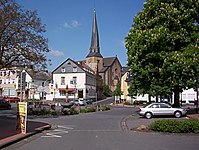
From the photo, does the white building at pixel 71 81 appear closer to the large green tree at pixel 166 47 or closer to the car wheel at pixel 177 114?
the large green tree at pixel 166 47

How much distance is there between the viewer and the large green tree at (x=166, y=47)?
103 ft

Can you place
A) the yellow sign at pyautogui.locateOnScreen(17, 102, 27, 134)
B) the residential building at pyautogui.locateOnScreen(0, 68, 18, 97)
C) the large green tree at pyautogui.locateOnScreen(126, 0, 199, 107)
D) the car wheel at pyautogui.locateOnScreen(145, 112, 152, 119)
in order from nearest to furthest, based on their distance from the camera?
the yellow sign at pyautogui.locateOnScreen(17, 102, 27, 134), the car wheel at pyautogui.locateOnScreen(145, 112, 152, 119), the large green tree at pyautogui.locateOnScreen(126, 0, 199, 107), the residential building at pyautogui.locateOnScreen(0, 68, 18, 97)

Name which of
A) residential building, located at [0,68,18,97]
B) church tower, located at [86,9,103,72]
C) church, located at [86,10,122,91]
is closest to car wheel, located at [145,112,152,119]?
residential building, located at [0,68,18,97]

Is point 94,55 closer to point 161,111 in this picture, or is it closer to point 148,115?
point 148,115

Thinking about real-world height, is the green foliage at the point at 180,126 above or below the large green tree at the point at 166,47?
below

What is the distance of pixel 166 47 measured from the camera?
33000mm

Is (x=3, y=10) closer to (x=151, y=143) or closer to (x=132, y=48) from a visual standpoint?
(x=132, y=48)

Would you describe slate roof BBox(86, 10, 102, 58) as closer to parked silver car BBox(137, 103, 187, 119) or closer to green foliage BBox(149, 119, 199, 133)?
parked silver car BBox(137, 103, 187, 119)

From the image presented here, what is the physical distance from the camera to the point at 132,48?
3525 cm

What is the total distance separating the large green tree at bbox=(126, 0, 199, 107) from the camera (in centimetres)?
3131

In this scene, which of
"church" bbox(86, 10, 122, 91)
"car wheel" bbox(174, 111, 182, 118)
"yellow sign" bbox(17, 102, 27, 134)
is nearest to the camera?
"yellow sign" bbox(17, 102, 27, 134)

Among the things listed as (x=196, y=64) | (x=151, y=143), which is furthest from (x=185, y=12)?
(x=151, y=143)

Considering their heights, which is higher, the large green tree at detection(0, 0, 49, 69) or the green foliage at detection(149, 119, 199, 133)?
the large green tree at detection(0, 0, 49, 69)

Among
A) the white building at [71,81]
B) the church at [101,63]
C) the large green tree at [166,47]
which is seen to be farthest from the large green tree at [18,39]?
the church at [101,63]
